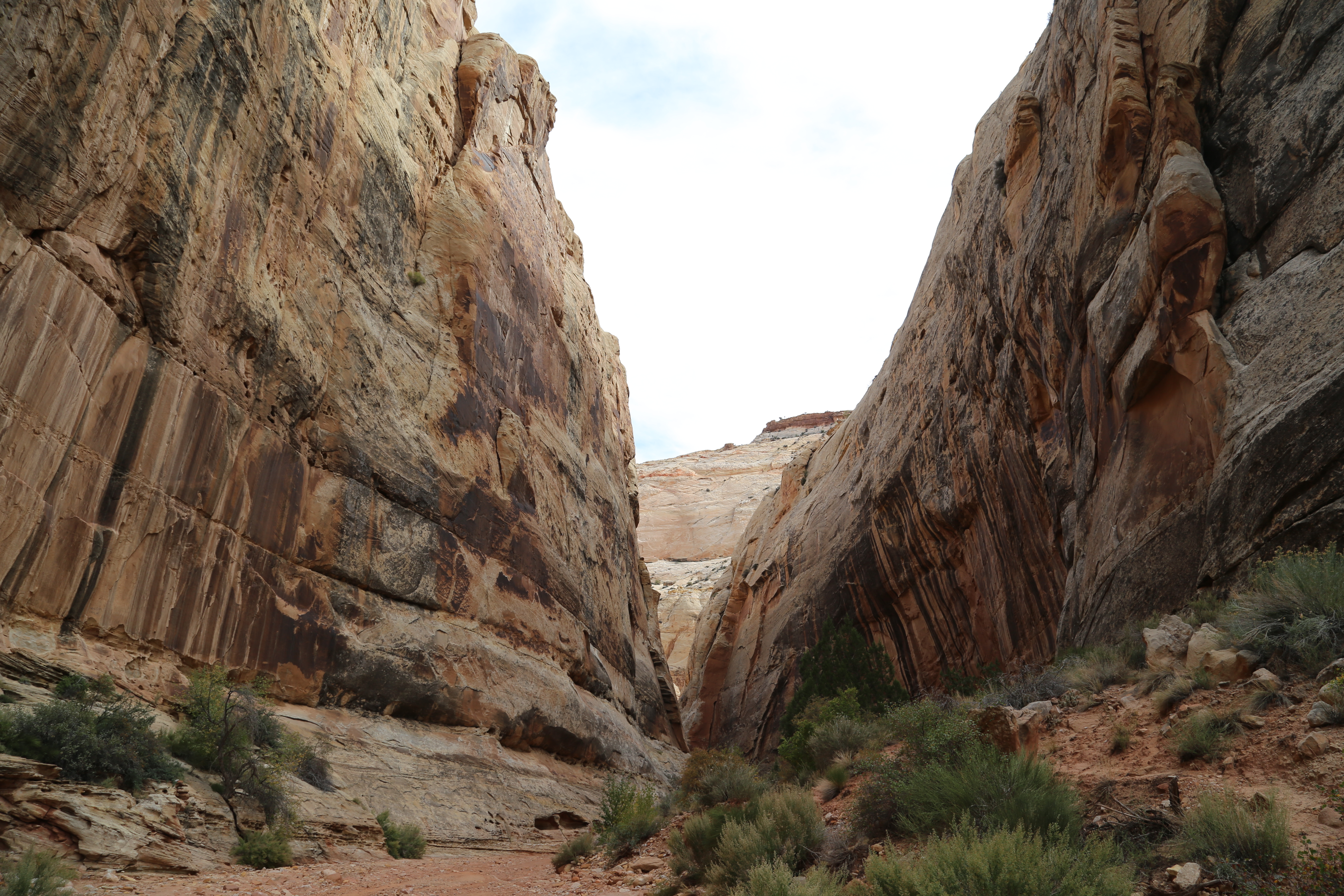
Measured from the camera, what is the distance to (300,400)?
15.3 m

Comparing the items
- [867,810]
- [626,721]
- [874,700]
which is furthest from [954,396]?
[867,810]

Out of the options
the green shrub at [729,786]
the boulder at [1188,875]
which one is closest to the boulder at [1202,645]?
the boulder at [1188,875]

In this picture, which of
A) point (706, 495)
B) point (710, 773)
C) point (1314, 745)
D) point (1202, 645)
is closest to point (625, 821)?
point (710, 773)

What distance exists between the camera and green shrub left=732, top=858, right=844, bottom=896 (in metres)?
5.36

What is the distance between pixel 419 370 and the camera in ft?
63.5

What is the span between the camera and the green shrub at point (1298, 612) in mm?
6922

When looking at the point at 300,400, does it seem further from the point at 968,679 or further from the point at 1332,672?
the point at 968,679

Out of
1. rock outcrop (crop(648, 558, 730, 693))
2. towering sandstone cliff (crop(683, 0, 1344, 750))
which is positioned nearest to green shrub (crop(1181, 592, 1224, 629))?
towering sandstone cliff (crop(683, 0, 1344, 750))

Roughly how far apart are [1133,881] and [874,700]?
1675cm

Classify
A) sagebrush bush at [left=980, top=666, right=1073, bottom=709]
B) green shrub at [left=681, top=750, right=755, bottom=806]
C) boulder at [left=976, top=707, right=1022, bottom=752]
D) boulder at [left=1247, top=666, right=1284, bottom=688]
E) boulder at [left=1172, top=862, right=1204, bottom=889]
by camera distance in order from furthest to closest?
green shrub at [left=681, top=750, right=755, bottom=806], sagebrush bush at [left=980, top=666, right=1073, bottom=709], boulder at [left=976, top=707, right=1022, bottom=752], boulder at [left=1247, top=666, right=1284, bottom=688], boulder at [left=1172, top=862, right=1204, bottom=889]

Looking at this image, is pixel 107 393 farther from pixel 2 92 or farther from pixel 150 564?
pixel 2 92

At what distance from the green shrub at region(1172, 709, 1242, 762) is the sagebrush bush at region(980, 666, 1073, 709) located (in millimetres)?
2254

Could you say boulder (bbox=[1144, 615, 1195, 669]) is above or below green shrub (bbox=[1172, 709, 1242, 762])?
above

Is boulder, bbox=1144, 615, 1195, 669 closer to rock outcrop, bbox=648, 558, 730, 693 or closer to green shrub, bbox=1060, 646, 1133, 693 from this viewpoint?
green shrub, bbox=1060, 646, 1133, 693
